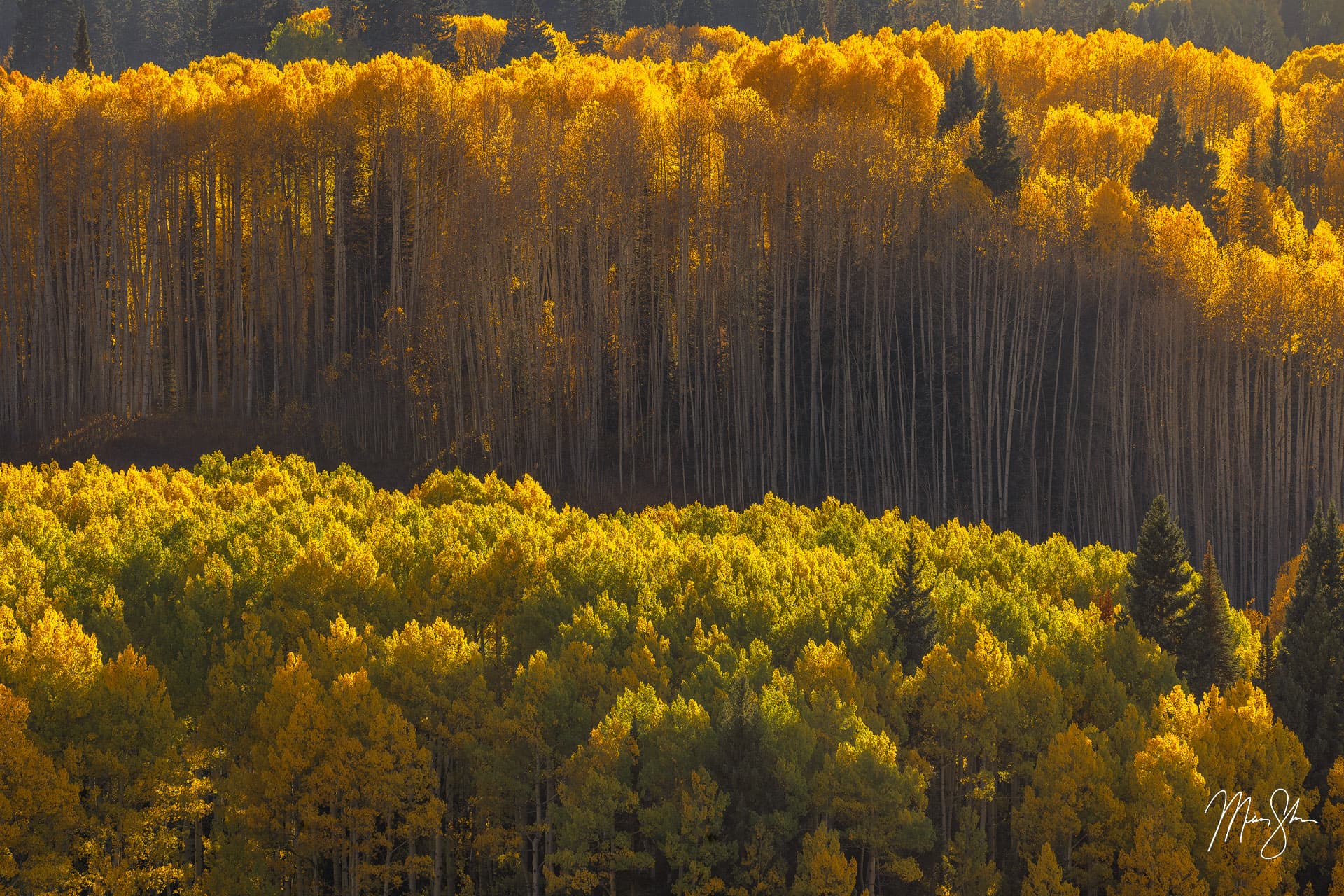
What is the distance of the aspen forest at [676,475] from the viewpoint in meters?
40.3

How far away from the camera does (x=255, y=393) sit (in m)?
77.3

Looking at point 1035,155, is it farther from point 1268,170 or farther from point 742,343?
point 742,343

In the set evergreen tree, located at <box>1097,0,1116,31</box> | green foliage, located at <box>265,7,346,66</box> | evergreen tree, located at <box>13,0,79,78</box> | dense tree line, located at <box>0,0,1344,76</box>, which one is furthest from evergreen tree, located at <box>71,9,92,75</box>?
evergreen tree, located at <box>1097,0,1116,31</box>

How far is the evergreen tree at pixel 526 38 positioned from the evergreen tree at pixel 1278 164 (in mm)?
57466

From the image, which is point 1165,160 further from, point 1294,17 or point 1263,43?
point 1294,17

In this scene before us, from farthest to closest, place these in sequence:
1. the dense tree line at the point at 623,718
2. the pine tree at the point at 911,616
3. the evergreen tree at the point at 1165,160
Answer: the evergreen tree at the point at 1165,160
the pine tree at the point at 911,616
the dense tree line at the point at 623,718

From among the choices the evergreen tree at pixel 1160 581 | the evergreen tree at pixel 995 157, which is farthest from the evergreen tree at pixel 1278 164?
the evergreen tree at pixel 1160 581

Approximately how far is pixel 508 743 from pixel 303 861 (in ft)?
21.4

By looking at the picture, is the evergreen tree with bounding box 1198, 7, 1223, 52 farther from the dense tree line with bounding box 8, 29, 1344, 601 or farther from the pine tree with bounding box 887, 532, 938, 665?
the pine tree with bounding box 887, 532, 938, 665

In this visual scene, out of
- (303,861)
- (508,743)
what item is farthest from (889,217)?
(303,861)

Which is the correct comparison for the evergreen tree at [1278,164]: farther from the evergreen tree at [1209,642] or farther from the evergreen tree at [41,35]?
the evergreen tree at [41,35]

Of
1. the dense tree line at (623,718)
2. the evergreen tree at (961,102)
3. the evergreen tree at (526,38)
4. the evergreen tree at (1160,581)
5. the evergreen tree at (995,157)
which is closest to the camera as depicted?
the dense tree line at (623,718)
